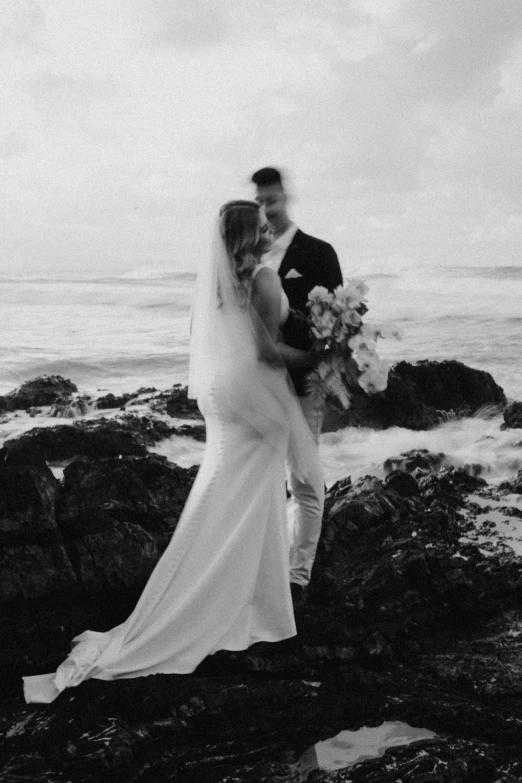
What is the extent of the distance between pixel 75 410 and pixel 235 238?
257 inches

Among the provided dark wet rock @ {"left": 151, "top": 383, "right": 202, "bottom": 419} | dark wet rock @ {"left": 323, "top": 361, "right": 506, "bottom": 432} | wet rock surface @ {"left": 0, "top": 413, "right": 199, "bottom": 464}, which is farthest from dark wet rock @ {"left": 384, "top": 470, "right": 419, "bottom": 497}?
dark wet rock @ {"left": 151, "top": 383, "right": 202, "bottom": 419}

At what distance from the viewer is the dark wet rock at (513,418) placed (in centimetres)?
888

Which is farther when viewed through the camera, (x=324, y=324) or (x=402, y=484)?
(x=402, y=484)

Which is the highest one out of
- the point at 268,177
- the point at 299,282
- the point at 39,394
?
the point at 268,177

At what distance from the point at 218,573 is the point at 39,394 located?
23.6 feet

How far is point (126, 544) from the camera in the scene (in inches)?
161

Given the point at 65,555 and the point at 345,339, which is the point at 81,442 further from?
the point at 345,339

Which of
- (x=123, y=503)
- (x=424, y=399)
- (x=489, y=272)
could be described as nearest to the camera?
(x=123, y=503)

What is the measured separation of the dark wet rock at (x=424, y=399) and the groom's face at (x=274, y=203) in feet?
16.4

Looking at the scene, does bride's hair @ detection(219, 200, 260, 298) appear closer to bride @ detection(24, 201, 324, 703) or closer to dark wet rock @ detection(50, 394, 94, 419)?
bride @ detection(24, 201, 324, 703)

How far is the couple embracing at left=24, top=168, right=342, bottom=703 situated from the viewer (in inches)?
131

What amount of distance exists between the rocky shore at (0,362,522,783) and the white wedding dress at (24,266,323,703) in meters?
0.10

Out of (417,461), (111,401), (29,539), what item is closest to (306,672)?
(29,539)

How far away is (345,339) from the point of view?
143 inches
